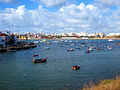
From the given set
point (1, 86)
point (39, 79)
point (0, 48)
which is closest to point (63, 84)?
point (39, 79)

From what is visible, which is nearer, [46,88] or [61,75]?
[46,88]

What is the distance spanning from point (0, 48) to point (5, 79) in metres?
52.6

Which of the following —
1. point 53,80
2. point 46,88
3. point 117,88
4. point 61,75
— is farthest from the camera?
point 61,75

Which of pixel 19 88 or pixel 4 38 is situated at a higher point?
pixel 4 38

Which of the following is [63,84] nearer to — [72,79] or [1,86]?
[72,79]

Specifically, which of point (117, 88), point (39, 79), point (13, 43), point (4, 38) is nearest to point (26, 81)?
point (39, 79)

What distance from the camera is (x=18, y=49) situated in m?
82.6

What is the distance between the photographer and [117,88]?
12352 millimetres

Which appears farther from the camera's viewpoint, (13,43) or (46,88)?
(13,43)

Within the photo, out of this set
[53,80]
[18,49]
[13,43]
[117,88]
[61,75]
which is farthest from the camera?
[13,43]

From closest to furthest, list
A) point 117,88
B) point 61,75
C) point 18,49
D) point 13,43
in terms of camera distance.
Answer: point 117,88, point 61,75, point 18,49, point 13,43

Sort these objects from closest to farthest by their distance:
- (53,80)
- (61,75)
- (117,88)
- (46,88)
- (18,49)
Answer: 1. (117,88)
2. (46,88)
3. (53,80)
4. (61,75)
5. (18,49)

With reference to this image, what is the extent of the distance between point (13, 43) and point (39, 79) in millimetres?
75230

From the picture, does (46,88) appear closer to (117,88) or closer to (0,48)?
(117,88)
